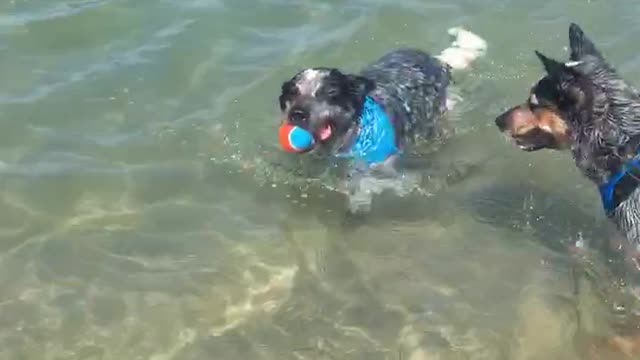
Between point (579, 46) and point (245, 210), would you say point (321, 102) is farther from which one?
point (579, 46)

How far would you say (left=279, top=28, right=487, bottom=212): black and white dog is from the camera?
273 inches

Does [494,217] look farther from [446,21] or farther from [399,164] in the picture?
[446,21]

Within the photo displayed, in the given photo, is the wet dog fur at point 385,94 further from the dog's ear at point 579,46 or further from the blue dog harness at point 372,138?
the dog's ear at point 579,46

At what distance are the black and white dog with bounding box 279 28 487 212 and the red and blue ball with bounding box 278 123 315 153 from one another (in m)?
0.09

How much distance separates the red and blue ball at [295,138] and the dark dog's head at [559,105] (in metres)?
1.59

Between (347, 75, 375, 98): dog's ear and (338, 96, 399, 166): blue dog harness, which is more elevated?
(347, 75, 375, 98): dog's ear

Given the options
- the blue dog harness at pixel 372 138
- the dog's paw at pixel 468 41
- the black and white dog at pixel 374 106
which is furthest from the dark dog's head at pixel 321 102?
the dog's paw at pixel 468 41

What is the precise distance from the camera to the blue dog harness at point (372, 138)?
7219 millimetres

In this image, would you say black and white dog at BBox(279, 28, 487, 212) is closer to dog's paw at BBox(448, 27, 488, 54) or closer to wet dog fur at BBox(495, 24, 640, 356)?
dog's paw at BBox(448, 27, 488, 54)

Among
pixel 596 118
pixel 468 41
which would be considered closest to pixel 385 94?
pixel 468 41

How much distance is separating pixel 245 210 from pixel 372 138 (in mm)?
1292

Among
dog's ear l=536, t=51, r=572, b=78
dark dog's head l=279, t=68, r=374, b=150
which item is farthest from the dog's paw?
dog's ear l=536, t=51, r=572, b=78

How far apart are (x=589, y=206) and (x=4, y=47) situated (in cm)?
647

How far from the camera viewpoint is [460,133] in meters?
8.42
